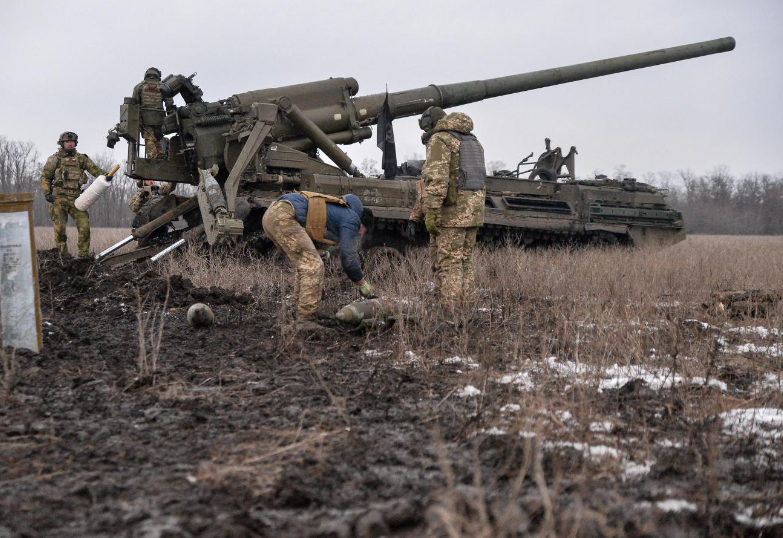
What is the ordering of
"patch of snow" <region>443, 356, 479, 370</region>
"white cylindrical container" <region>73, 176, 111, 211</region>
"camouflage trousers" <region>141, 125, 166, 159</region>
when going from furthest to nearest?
"camouflage trousers" <region>141, 125, 166, 159</region>, "white cylindrical container" <region>73, 176, 111, 211</region>, "patch of snow" <region>443, 356, 479, 370</region>

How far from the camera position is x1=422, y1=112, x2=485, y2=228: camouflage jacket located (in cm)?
775

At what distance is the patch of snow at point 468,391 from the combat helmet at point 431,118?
4.12 m

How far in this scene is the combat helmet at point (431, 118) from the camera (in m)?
8.04

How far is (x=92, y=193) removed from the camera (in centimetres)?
1184

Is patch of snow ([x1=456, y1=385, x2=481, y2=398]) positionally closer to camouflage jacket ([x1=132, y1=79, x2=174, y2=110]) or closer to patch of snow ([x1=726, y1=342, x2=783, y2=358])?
patch of snow ([x1=726, y1=342, x2=783, y2=358])

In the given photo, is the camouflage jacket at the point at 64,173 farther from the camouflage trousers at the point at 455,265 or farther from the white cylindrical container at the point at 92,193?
the camouflage trousers at the point at 455,265

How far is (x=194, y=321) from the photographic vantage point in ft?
22.3

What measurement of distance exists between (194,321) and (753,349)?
4.56m

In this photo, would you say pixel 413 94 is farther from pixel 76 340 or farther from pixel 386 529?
pixel 386 529

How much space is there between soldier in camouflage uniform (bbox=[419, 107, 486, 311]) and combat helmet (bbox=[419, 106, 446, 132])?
3 centimetres

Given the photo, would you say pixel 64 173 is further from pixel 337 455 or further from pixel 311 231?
pixel 337 455

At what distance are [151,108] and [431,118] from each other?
525cm

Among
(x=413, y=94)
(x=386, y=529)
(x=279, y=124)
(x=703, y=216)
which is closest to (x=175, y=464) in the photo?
(x=386, y=529)

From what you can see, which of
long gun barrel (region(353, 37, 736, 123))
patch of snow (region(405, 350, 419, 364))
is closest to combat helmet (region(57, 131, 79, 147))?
long gun barrel (region(353, 37, 736, 123))
